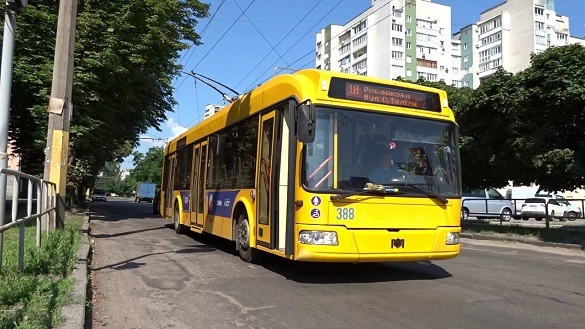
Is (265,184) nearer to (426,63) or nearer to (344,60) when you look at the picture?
(426,63)

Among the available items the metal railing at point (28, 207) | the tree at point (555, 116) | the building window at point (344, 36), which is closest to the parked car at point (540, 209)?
the tree at point (555, 116)

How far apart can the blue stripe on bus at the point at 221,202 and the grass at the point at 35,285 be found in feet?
9.59

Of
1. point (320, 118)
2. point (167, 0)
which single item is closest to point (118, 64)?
point (167, 0)

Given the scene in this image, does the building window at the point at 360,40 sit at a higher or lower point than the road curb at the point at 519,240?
higher

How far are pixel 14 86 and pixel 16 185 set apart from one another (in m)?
11.5

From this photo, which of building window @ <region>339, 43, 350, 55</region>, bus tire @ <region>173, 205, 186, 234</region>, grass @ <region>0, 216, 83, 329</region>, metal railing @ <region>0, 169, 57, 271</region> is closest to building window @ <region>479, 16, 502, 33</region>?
building window @ <region>339, 43, 350, 55</region>

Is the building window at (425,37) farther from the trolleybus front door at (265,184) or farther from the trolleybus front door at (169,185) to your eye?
the trolleybus front door at (265,184)

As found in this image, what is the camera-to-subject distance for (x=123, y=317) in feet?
19.3

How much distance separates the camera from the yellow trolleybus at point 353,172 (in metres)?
7.19

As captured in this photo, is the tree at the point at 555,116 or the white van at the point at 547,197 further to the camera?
the white van at the point at 547,197

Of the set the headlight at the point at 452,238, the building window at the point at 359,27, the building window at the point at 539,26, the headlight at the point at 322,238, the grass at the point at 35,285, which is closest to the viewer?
the grass at the point at 35,285

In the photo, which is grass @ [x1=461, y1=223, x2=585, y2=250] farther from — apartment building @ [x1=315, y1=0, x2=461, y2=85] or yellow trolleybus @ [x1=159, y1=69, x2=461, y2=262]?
apartment building @ [x1=315, y1=0, x2=461, y2=85]

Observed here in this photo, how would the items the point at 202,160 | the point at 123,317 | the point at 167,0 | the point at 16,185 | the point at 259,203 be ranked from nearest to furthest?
1. the point at 123,317
2. the point at 16,185
3. the point at 259,203
4. the point at 202,160
5. the point at 167,0

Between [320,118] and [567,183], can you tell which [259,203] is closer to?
[320,118]
